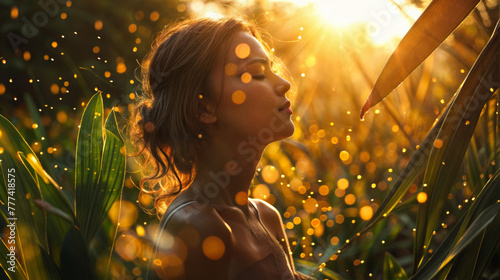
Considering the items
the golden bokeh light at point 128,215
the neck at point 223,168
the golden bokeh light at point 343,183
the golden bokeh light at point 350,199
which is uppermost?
the neck at point 223,168

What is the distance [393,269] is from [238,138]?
2.34 ft

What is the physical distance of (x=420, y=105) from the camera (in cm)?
149

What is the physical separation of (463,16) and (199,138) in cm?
45

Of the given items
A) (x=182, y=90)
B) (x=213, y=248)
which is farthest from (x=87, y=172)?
(x=213, y=248)

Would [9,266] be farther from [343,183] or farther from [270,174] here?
[343,183]

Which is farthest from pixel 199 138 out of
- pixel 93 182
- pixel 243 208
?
pixel 93 182

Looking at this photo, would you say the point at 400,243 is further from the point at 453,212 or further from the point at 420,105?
the point at 420,105

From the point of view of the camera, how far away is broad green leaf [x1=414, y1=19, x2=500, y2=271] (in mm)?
670

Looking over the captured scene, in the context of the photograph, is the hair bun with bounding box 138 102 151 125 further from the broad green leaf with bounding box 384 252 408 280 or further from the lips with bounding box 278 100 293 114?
the broad green leaf with bounding box 384 252 408 280

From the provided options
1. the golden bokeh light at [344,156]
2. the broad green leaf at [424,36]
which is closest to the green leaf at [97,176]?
the broad green leaf at [424,36]

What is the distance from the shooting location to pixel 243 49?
2.67 ft

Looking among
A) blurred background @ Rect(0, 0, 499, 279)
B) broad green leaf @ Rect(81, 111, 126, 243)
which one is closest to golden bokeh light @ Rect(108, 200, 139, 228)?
blurred background @ Rect(0, 0, 499, 279)

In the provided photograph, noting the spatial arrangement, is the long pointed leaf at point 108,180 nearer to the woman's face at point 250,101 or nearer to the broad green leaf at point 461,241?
the woman's face at point 250,101

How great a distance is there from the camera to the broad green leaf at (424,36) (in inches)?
26.4
